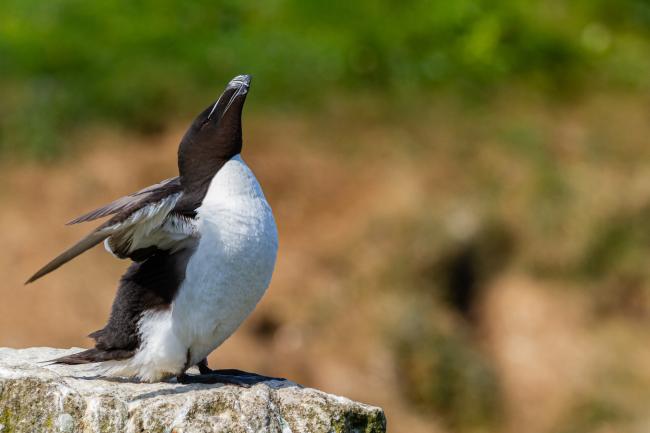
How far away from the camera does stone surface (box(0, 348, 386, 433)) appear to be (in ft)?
16.5

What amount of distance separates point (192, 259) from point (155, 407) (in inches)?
28.2

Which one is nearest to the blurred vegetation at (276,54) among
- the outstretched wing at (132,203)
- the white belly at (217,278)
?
the outstretched wing at (132,203)

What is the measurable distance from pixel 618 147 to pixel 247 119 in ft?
14.1

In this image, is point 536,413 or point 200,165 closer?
point 200,165

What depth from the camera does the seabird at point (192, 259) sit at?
16.8ft

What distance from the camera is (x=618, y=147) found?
12.6m

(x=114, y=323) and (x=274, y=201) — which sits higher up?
(x=274, y=201)

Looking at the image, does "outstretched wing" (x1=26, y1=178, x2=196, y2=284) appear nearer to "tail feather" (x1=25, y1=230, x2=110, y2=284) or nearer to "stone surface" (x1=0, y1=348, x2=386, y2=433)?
"tail feather" (x1=25, y1=230, x2=110, y2=284)

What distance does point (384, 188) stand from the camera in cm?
1167

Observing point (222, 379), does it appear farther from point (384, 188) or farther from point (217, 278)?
point (384, 188)

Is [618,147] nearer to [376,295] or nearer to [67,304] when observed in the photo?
[376,295]

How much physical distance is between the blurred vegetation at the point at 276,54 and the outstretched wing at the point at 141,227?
21.2 feet

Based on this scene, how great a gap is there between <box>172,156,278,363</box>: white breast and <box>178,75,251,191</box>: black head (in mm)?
91

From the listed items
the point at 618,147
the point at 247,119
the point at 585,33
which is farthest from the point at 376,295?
the point at 585,33
